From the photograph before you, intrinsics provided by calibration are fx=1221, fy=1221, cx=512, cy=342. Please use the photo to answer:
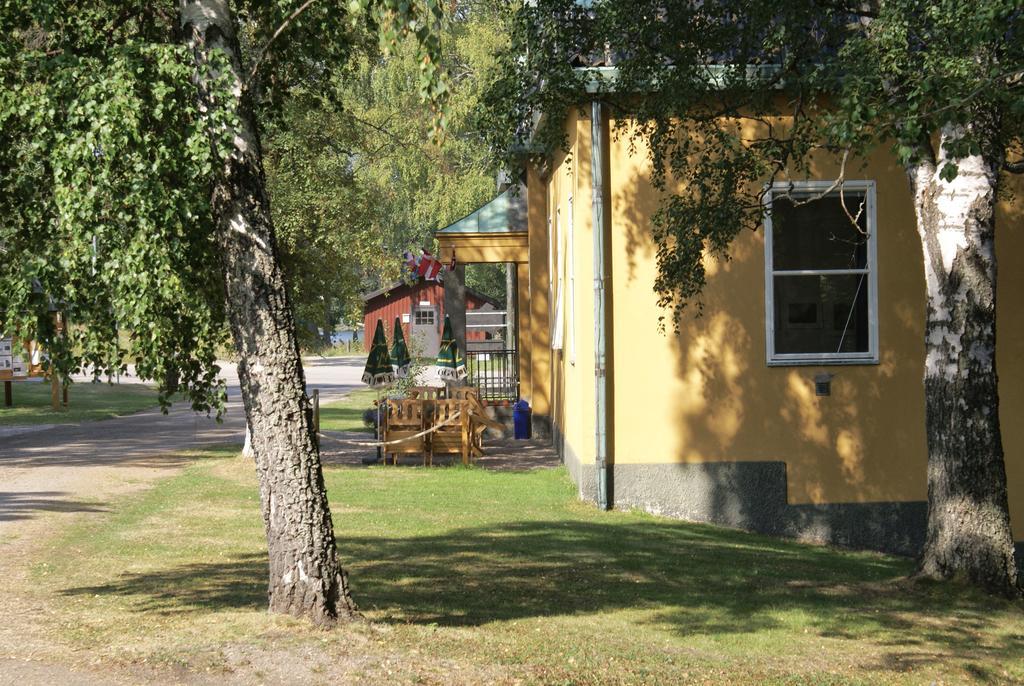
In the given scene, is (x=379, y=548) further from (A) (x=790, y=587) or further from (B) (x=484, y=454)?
(B) (x=484, y=454)

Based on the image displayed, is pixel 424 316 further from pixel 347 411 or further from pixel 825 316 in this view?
pixel 825 316

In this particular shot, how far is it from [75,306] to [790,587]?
19.0 feet

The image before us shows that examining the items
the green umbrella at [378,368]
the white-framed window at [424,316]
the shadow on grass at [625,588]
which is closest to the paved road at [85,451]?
the green umbrella at [378,368]

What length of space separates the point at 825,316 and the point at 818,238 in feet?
2.78

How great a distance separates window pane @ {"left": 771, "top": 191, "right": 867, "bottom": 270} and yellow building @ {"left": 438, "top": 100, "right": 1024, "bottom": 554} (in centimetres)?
2

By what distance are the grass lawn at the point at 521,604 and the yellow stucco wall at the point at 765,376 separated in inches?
38.1

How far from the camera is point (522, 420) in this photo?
2078 centimetres

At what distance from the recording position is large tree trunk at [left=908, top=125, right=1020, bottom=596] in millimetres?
9469

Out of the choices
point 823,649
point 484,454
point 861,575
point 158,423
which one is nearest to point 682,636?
point 823,649

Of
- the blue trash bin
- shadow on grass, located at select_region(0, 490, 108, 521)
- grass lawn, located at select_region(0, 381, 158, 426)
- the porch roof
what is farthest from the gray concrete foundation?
grass lawn, located at select_region(0, 381, 158, 426)

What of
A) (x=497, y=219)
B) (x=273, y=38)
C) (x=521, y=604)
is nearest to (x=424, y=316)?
(x=497, y=219)

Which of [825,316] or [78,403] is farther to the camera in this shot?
[78,403]

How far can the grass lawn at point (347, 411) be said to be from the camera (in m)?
24.6

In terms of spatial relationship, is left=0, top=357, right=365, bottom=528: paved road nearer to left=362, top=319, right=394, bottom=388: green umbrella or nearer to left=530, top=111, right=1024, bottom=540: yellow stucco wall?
left=362, top=319, right=394, bottom=388: green umbrella
